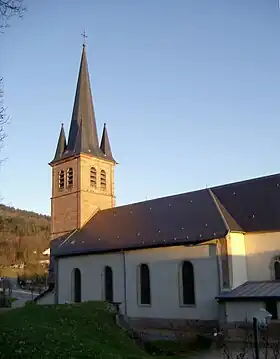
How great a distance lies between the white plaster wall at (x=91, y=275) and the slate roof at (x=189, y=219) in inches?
23.2

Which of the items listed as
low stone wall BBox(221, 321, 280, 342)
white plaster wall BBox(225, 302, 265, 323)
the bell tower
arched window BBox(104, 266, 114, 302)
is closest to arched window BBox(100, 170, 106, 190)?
the bell tower

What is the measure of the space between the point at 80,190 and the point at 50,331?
74.2ft

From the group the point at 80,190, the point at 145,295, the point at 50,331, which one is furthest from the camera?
the point at 80,190

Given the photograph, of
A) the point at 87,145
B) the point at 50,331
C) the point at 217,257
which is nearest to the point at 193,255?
the point at 217,257

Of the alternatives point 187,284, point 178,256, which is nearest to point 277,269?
point 187,284

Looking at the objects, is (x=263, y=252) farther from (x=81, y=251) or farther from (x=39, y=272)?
(x=39, y=272)

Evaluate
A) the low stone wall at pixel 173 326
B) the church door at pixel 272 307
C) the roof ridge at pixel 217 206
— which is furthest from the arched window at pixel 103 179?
the church door at pixel 272 307

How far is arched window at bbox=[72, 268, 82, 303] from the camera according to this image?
3098cm

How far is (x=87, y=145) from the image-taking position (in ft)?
124

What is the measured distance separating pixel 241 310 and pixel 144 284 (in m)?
7.08

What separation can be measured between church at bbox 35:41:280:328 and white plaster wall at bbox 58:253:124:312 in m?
0.06

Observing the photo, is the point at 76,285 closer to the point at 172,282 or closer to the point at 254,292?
the point at 172,282

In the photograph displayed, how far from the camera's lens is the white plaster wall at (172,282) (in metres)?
23.7

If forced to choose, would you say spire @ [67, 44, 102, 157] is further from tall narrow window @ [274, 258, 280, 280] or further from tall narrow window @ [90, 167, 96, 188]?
tall narrow window @ [274, 258, 280, 280]
